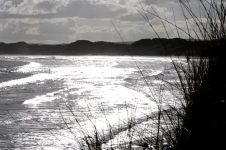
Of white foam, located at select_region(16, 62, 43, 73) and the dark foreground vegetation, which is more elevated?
the dark foreground vegetation

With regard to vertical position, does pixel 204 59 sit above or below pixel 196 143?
above

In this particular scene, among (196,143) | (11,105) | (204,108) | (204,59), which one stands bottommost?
(11,105)

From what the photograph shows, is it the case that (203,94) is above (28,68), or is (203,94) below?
above

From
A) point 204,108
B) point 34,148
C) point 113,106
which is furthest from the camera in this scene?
point 113,106

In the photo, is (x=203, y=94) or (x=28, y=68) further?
(x=28, y=68)

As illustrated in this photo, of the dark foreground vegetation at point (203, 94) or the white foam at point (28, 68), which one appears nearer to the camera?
the dark foreground vegetation at point (203, 94)

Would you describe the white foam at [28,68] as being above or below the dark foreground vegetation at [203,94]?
below

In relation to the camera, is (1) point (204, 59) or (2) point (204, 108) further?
(1) point (204, 59)

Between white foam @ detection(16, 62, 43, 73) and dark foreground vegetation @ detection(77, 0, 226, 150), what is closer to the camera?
dark foreground vegetation @ detection(77, 0, 226, 150)

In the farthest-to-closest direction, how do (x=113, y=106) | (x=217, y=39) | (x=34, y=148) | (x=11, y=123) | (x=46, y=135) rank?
(x=113, y=106)
(x=11, y=123)
(x=46, y=135)
(x=34, y=148)
(x=217, y=39)

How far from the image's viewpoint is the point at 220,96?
2.97 metres

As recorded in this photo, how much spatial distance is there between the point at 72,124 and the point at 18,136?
232cm

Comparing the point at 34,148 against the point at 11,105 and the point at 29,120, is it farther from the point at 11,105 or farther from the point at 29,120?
the point at 11,105

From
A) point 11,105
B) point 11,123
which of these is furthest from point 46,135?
point 11,105
